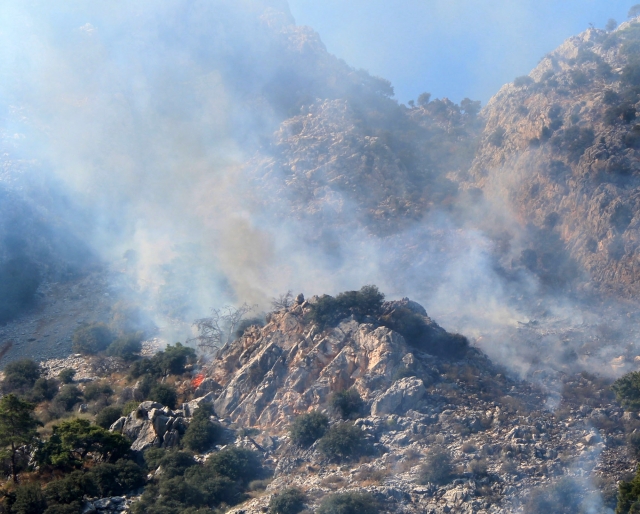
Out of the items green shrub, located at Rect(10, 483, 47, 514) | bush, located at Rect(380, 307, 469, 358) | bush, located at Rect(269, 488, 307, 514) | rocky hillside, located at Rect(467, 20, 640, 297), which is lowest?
green shrub, located at Rect(10, 483, 47, 514)

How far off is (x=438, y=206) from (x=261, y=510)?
38183mm

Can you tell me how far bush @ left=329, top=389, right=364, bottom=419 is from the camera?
31000 mm

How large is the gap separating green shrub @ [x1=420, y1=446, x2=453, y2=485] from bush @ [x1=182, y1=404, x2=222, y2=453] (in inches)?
420

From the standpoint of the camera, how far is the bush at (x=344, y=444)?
2842 centimetres

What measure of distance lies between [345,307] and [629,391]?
50.4ft

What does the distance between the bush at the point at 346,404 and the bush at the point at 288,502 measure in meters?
6.29

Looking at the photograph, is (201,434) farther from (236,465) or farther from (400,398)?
(400,398)

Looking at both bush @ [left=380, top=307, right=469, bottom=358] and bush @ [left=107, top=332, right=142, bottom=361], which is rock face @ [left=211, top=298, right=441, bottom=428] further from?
bush @ [left=107, top=332, right=142, bottom=361]

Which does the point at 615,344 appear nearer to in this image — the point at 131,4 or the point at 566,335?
the point at 566,335

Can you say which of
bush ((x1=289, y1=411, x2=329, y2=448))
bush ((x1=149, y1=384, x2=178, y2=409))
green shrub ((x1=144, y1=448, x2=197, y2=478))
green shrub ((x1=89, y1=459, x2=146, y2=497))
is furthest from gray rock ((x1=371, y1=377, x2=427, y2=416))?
bush ((x1=149, y1=384, x2=178, y2=409))

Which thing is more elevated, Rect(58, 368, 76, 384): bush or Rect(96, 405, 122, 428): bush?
Rect(58, 368, 76, 384): bush

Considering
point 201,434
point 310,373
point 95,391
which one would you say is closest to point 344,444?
point 310,373

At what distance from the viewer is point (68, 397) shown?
3994cm

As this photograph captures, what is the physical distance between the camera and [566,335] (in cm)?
4147
